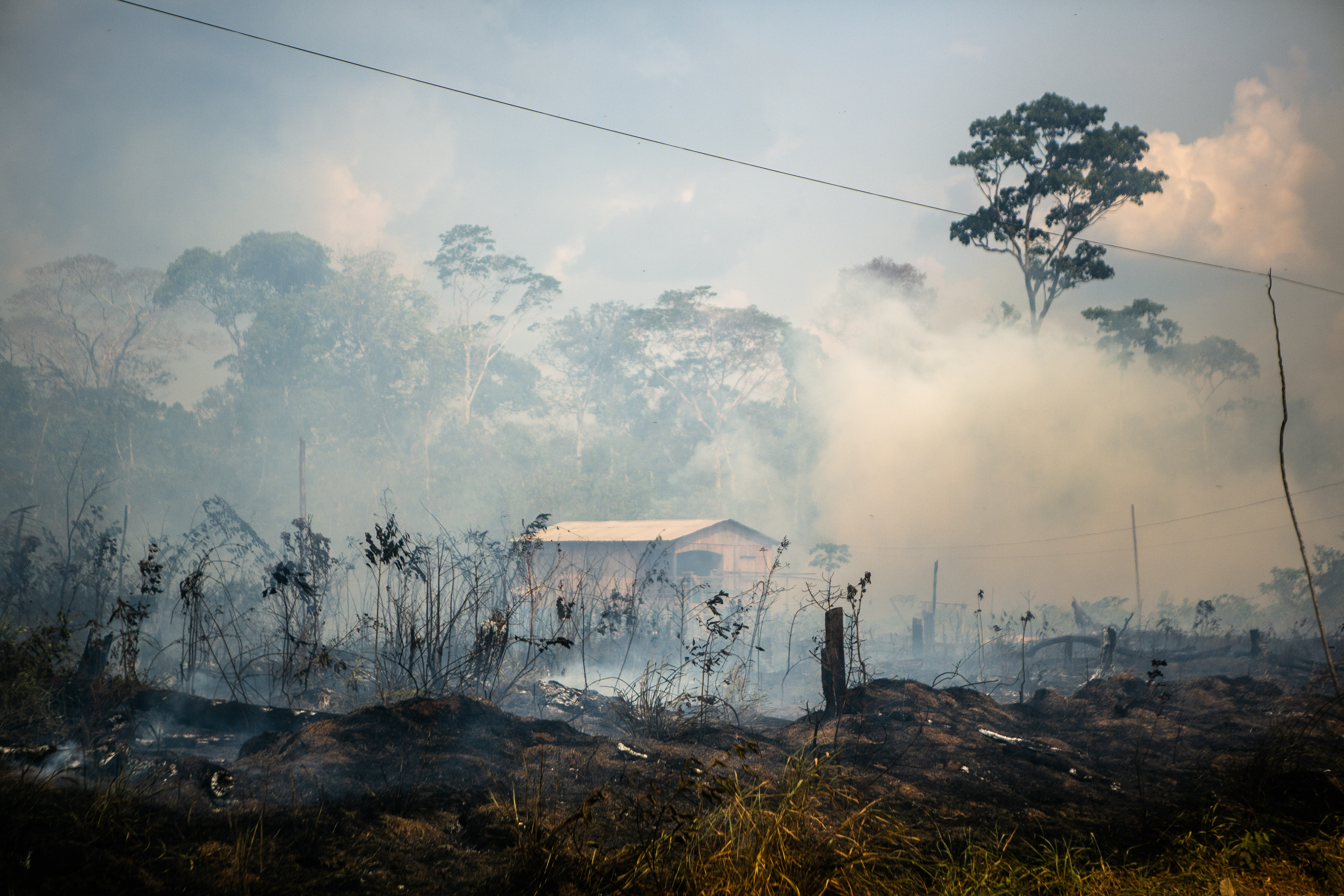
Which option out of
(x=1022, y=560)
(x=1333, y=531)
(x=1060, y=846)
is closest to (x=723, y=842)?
(x=1060, y=846)

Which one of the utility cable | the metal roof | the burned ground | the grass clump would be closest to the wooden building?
the metal roof

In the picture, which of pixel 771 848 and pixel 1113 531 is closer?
pixel 771 848

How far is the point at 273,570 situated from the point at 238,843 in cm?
427

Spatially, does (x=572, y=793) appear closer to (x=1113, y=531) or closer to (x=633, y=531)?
(x=633, y=531)

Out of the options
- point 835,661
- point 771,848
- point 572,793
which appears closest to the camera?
point 771,848

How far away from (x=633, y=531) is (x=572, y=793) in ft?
61.0

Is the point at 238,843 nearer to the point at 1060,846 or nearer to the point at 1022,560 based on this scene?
the point at 1060,846

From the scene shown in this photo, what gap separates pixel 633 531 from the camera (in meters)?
23.6

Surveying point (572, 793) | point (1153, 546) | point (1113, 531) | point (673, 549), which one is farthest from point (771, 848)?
point (1153, 546)

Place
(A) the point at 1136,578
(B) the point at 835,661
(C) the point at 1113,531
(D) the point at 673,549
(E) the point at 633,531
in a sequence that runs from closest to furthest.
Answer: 1. (B) the point at 835,661
2. (D) the point at 673,549
3. (E) the point at 633,531
4. (A) the point at 1136,578
5. (C) the point at 1113,531

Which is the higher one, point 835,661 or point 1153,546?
point 1153,546

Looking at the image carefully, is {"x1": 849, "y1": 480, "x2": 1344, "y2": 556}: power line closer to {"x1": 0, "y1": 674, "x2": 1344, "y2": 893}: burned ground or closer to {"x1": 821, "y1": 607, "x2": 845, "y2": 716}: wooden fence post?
{"x1": 0, "y1": 674, "x2": 1344, "y2": 893}: burned ground

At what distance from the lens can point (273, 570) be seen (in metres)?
7.15

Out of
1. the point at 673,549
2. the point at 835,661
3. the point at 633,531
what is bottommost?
the point at 835,661
